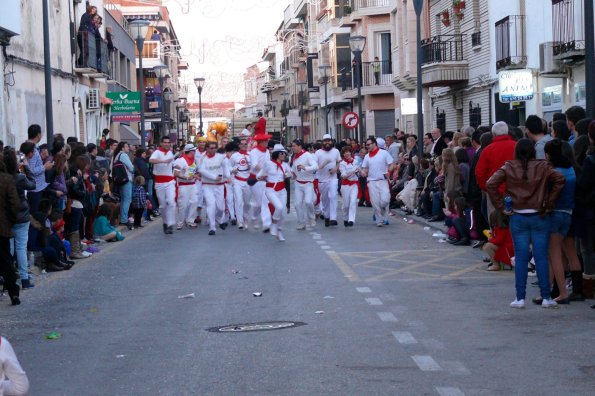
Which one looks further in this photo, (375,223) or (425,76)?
(425,76)

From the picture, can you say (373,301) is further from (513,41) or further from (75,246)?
Answer: (513,41)

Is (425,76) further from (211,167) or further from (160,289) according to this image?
(160,289)

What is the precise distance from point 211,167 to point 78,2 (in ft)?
60.1

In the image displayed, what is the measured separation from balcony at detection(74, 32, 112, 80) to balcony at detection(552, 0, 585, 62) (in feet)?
59.6

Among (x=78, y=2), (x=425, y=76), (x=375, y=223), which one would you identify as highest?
(x=78, y=2)

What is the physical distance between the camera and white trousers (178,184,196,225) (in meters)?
26.0

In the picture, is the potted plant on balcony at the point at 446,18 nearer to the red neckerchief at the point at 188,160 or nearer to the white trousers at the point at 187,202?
the red neckerchief at the point at 188,160

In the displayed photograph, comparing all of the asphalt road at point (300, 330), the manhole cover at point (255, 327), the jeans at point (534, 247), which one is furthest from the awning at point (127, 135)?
the manhole cover at point (255, 327)

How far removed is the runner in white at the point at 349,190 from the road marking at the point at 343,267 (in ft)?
20.1

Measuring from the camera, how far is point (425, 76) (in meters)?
39.0

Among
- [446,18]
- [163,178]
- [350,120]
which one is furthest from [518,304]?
[350,120]

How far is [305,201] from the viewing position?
24.6 metres

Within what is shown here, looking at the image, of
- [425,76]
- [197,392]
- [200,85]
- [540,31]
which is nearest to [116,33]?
[200,85]

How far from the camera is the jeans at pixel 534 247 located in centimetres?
1205
